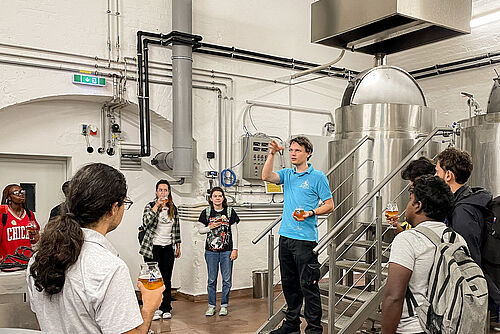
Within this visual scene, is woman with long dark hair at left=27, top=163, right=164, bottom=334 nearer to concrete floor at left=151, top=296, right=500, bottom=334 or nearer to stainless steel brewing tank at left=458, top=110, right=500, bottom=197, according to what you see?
concrete floor at left=151, top=296, right=500, bottom=334

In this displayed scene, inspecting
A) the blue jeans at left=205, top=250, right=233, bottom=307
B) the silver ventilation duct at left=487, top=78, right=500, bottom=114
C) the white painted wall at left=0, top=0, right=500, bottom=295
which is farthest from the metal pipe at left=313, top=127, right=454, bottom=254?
the white painted wall at left=0, top=0, right=500, bottom=295

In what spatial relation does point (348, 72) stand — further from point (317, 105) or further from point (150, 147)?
point (150, 147)

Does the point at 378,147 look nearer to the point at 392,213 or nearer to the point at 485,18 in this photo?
the point at 392,213

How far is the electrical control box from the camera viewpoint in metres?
6.19

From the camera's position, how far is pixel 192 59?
574 centimetres

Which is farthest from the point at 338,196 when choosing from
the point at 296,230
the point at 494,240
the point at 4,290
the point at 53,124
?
the point at 53,124

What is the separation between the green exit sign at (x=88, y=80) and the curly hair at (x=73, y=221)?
3958 mm

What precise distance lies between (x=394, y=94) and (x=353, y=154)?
0.73 m

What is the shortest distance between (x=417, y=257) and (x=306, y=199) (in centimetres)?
186

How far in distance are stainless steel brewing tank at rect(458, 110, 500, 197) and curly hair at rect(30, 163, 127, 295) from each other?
4083 millimetres

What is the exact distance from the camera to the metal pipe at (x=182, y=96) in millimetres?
5414

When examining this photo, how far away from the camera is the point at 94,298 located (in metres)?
1.26

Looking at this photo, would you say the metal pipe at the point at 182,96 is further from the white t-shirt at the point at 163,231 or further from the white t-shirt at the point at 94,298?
the white t-shirt at the point at 94,298

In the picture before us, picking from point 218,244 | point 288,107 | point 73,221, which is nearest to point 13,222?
point 218,244
